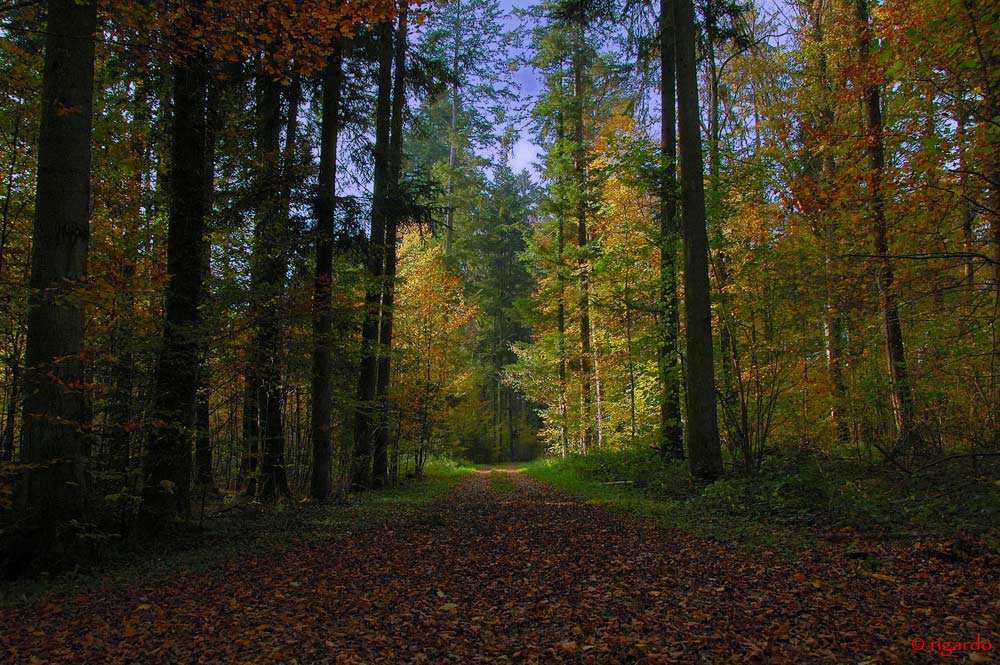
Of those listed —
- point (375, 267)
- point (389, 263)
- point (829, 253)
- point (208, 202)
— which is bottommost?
point (829, 253)

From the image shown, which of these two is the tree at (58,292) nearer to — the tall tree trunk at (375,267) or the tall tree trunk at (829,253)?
the tall tree trunk at (375,267)

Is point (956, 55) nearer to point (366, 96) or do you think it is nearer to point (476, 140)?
point (366, 96)

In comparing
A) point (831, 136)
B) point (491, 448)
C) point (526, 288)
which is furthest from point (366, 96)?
point (491, 448)

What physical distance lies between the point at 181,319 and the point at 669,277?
8.80m

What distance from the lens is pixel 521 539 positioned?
19.7 feet

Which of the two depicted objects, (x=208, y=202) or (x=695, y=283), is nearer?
(x=208, y=202)

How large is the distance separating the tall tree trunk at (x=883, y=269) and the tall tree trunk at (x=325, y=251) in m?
9.09

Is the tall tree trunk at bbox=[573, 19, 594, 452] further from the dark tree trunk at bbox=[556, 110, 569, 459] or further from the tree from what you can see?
the tree

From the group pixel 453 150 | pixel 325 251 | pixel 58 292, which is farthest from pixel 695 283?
pixel 453 150

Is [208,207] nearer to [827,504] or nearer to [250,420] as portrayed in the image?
[250,420]

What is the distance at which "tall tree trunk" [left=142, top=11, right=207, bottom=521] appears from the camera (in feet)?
20.2

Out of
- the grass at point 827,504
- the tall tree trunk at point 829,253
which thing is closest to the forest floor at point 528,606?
the grass at point 827,504

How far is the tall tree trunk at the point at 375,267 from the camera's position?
1157 centimetres

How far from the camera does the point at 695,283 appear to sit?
8.89 meters
